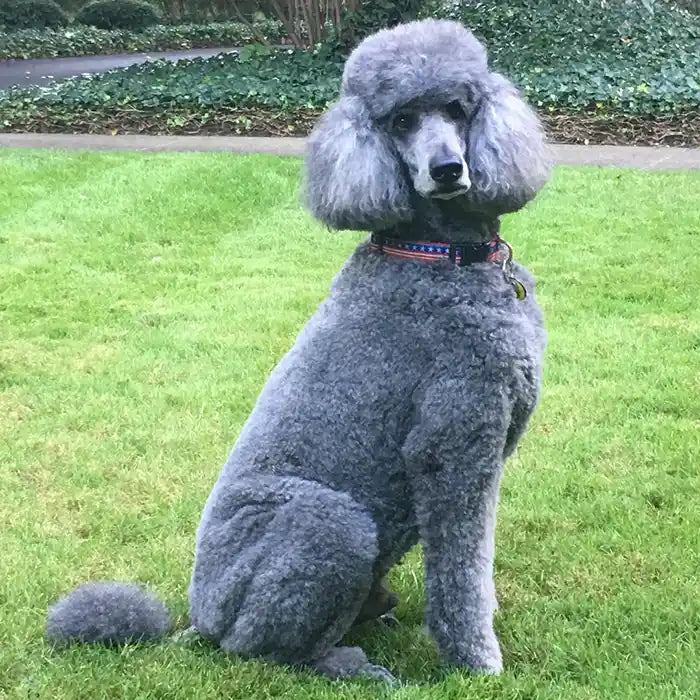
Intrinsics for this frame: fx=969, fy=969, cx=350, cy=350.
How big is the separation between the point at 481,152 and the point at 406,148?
18cm

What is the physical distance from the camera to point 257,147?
9.89 meters

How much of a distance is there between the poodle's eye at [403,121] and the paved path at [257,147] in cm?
646

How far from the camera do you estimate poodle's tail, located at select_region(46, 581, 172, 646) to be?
8.67 feet

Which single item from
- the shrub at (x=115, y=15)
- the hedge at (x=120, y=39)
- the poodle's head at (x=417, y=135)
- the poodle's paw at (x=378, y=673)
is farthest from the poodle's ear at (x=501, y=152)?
the shrub at (x=115, y=15)

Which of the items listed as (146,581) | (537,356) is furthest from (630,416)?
(146,581)

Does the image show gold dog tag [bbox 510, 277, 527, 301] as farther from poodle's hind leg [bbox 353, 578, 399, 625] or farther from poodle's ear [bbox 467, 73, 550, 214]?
poodle's hind leg [bbox 353, 578, 399, 625]

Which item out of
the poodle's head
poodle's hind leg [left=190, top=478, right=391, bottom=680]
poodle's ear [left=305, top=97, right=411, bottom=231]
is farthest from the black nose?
poodle's hind leg [left=190, top=478, right=391, bottom=680]

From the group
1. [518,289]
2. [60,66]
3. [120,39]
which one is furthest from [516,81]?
[120,39]

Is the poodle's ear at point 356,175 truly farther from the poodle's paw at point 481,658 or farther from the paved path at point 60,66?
the paved path at point 60,66

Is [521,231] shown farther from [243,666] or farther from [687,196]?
[243,666]

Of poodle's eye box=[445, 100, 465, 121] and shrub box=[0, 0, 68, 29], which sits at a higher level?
poodle's eye box=[445, 100, 465, 121]

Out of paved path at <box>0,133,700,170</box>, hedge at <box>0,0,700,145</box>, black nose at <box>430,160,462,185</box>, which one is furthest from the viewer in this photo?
hedge at <box>0,0,700,145</box>

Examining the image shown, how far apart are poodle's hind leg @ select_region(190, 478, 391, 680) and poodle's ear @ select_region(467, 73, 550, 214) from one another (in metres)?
0.85

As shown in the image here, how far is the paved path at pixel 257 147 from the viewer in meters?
8.90
